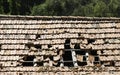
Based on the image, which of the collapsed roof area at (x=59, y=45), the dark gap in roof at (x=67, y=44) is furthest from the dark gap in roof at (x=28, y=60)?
the dark gap in roof at (x=67, y=44)

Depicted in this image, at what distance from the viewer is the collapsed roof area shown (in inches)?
268

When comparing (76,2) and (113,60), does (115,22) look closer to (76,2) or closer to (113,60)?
(113,60)

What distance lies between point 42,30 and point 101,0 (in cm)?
1660

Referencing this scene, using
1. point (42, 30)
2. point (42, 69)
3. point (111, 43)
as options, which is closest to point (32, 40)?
point (42, 30)

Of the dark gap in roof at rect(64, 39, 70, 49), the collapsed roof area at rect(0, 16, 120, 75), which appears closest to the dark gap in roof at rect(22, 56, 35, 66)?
the collapsed roof area at rect(0, 16, 120, 75)

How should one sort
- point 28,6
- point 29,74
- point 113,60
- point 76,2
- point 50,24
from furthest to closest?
point 76,2 → point 28,6 → point 50,24 → point 113,60 → point 29,74

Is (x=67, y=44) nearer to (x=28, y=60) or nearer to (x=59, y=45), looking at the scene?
(x=59, y=45)

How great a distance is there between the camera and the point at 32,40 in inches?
297

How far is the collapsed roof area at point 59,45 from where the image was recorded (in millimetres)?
6816

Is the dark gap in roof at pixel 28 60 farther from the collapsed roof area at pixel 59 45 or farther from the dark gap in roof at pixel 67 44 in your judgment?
the dark gap in roof at pixel 67 44

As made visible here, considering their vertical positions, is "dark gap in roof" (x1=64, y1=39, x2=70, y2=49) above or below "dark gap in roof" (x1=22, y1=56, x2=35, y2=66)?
above

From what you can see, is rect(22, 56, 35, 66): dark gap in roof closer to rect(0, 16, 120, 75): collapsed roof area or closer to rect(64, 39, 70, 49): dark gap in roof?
rect(0, 16, 120, 75): collapsed roof area

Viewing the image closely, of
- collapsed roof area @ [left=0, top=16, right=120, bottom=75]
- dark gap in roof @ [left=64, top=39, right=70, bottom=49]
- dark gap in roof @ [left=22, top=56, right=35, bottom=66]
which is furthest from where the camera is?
dark gap in roof @ [left=64, top=39, right=70, bottom=49]

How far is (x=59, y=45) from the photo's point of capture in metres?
7.44
